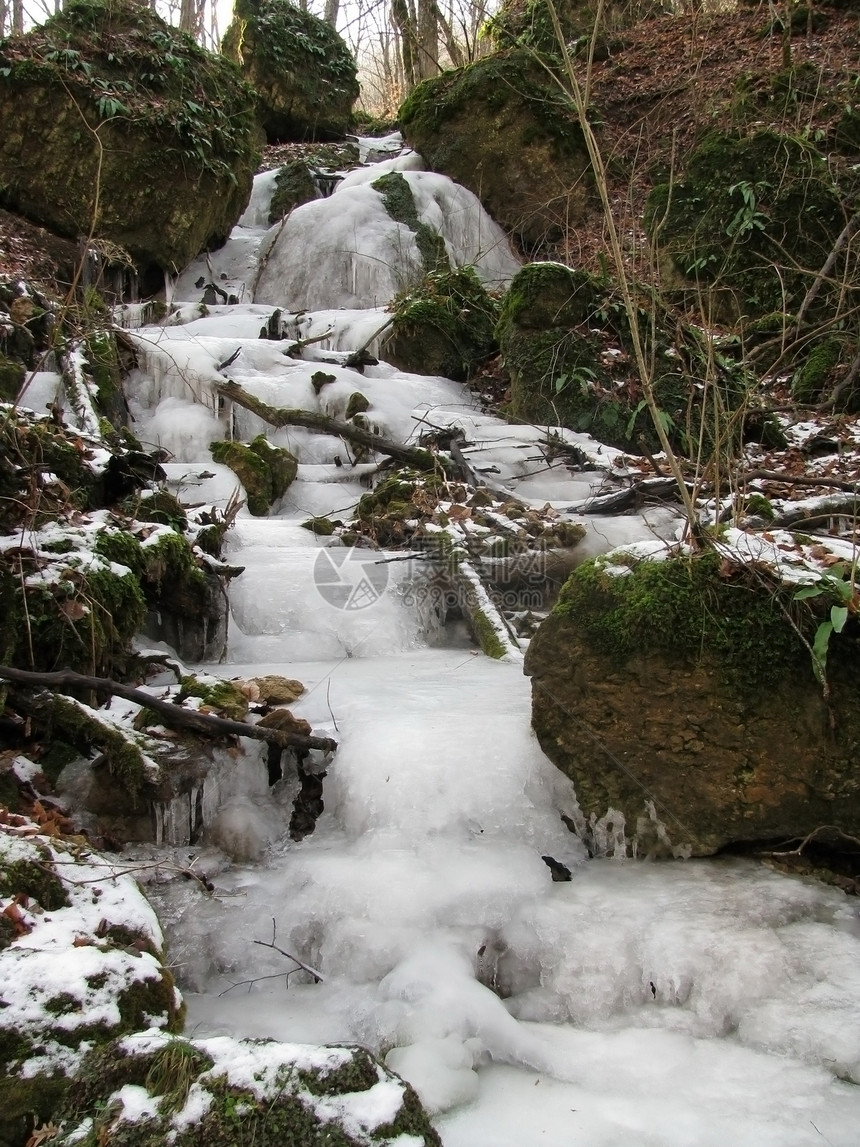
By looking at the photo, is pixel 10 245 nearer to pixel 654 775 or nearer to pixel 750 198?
pixel 750 198

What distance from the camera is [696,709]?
3.05m

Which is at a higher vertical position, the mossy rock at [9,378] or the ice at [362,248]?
the ice at [362,248]

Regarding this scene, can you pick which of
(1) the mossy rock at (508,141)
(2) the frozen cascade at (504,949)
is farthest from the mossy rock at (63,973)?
(1) the mossy rock at (508,141)

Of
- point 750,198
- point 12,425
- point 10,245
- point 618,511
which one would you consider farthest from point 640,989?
point 10,245

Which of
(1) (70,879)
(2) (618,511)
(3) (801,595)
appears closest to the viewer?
(1) (70,879)

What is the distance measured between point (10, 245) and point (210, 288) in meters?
3.40

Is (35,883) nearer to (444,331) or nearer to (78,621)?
(78,621)

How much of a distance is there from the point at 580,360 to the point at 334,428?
2974 millimetres

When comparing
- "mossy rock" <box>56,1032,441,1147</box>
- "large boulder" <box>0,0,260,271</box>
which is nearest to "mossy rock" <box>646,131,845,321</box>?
"large boulder" <box>0,0,260,271</box>

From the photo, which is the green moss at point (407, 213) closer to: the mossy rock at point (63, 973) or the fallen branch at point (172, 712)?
the fallen branch at point (172, 712)

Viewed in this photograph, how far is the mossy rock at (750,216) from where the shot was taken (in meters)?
9.72

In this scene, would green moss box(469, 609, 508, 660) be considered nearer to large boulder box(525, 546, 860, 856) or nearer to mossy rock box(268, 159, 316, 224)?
large boulder box(525, 546, 860, 856)

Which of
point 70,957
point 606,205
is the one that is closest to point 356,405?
point 606,205

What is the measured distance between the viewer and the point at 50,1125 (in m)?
1.50
